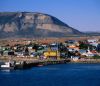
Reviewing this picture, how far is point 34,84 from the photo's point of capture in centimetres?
2083

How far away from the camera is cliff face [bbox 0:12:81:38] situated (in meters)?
72.2

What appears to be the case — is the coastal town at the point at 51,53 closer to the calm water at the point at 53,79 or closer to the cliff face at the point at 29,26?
the calm water at the point at 53,79

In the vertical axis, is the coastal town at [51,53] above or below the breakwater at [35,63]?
above

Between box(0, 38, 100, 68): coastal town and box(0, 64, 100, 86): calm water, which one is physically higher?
box(0, 38, 100, 68): coastal town

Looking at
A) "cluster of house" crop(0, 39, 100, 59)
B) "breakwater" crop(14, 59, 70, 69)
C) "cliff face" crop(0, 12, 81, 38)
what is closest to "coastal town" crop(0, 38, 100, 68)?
"cluster of house" crop(0, 39, 100, 59)

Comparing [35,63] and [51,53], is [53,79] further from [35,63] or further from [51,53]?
[51,53]

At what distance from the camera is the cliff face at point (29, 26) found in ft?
237

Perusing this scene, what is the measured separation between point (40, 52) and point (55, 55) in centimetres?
183

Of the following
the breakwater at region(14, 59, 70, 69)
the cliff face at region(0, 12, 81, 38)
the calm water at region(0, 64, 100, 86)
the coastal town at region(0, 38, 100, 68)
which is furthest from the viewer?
the cliff face at region(0, 12, 81, 38)

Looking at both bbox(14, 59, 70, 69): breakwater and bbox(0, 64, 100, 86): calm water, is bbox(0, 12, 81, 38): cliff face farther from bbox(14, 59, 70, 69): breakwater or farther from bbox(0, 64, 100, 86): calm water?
bbox(0, 64, 100, 86): calm water

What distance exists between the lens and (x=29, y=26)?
74.4 m

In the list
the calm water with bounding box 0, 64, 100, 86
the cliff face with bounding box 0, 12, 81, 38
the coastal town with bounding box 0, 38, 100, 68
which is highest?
the cliff face with bounding box 0, 12, 81, 38

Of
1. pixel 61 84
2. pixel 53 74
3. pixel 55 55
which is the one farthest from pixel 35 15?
pixel 61 84

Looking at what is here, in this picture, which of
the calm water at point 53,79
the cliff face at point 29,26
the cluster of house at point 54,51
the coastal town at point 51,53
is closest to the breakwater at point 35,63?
the coastal town at point 51,53
